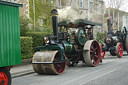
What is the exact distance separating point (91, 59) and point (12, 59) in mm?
6377

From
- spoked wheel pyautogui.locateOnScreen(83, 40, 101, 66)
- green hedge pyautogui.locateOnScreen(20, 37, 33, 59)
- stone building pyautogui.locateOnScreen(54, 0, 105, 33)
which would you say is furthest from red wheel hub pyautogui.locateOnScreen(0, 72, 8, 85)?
stone building pyautogui.locateOnScreen(54, 0, 105, 33)

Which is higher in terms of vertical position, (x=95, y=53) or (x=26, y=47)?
(x=26, y=47)

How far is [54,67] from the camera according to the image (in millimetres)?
9805

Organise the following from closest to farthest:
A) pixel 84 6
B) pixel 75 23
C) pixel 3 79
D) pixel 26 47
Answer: pixel 3 79 < pixel 75 23 < pixel 26 47 < pixel 84 6

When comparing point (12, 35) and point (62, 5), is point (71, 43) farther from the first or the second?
point (62, 5)

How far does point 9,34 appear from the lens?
7234 mm

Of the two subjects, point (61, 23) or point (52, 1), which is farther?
point (52, 1)

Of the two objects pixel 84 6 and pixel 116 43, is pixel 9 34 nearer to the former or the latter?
pixel 116 43

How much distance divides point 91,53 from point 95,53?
389 millimetres

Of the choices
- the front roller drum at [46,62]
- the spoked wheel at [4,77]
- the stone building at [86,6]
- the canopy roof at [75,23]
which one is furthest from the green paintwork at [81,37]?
the stone building at [86,6]

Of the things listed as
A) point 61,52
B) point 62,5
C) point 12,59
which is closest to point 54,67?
point 61,52

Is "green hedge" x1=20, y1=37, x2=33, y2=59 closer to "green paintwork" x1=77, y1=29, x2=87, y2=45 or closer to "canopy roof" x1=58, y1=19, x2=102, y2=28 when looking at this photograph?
"canopy roof" x1=58, y1=19, x2=102, y2=28

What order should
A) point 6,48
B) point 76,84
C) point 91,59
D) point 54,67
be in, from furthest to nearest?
point 91,59
point 54,67
point 76,84
point 6,48

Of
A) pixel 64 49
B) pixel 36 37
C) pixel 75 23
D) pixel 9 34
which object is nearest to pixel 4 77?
pixel 9 34
